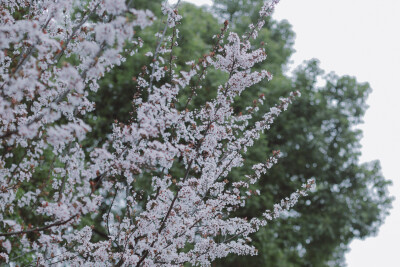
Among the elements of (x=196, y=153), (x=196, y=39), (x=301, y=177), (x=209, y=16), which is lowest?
(x=196, y=153)

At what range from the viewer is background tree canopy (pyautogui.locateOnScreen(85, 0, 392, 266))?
11.8 m

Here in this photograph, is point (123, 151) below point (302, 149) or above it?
below

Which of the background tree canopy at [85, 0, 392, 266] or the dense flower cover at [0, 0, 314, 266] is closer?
the dense flower cover at [0, 0, 314, 266]

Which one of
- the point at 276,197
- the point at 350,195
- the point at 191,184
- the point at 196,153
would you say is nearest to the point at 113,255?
the point at 191,184

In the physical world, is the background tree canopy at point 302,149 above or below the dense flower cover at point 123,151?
above

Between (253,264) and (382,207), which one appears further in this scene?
(382,207)

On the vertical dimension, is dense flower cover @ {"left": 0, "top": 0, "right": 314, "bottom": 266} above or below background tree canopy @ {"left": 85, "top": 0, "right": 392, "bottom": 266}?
below

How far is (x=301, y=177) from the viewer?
13602 mm

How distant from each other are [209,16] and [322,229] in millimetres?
9804

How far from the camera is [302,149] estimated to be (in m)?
13.2

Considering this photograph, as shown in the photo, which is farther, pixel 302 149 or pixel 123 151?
pixel 302 149

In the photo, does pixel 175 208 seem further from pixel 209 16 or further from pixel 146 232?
pixel 209 16

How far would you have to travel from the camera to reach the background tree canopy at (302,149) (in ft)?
38.8

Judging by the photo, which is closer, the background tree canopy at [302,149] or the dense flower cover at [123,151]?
the dense flower cover at [123,151]
